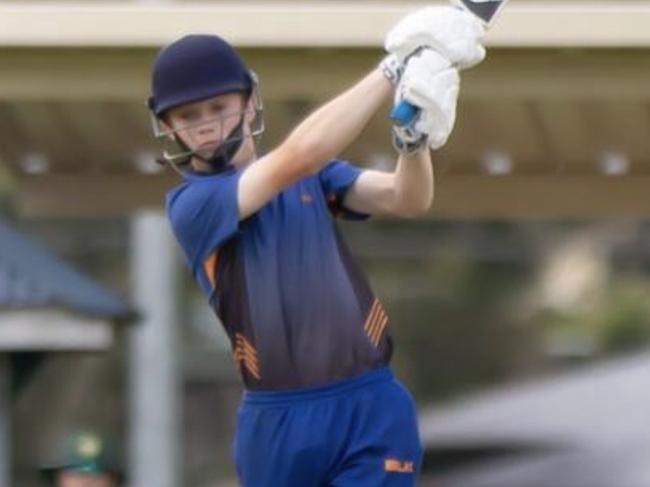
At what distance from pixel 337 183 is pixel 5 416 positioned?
411 centimetres

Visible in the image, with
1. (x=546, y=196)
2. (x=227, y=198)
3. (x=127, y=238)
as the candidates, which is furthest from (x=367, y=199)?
(x=127, y=238)

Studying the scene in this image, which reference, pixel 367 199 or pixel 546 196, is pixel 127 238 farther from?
pixel 367 199

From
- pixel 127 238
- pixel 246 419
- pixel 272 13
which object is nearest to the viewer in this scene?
pixel 246 419

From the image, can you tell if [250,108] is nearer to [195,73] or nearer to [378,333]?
[195,73]

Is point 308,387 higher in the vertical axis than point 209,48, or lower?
lower

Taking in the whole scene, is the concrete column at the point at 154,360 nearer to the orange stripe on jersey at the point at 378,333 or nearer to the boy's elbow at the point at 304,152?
the orange stripe on jersey at the point at 378,333

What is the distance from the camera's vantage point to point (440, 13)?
5.26 m

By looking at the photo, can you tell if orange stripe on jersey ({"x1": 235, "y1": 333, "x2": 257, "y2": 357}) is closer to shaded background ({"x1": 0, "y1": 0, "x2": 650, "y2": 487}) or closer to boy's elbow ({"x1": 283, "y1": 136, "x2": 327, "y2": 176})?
boy's elbow ({"x1": 283, "y1": 136, "x2": 327, "y2": 176})

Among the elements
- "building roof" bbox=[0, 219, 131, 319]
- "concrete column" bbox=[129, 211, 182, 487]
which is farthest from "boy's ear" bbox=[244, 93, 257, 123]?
"concrete column" bbox=[129, 211, 182, 487]

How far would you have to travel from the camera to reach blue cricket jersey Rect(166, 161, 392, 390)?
18.1 ft

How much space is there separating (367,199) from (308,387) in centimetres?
41

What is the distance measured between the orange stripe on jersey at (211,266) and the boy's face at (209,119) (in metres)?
0.20

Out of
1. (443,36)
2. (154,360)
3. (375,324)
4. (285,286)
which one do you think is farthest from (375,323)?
(154,360)

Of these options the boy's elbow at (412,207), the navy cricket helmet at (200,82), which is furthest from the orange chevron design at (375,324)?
the navy cricket helmet at (200,82)
